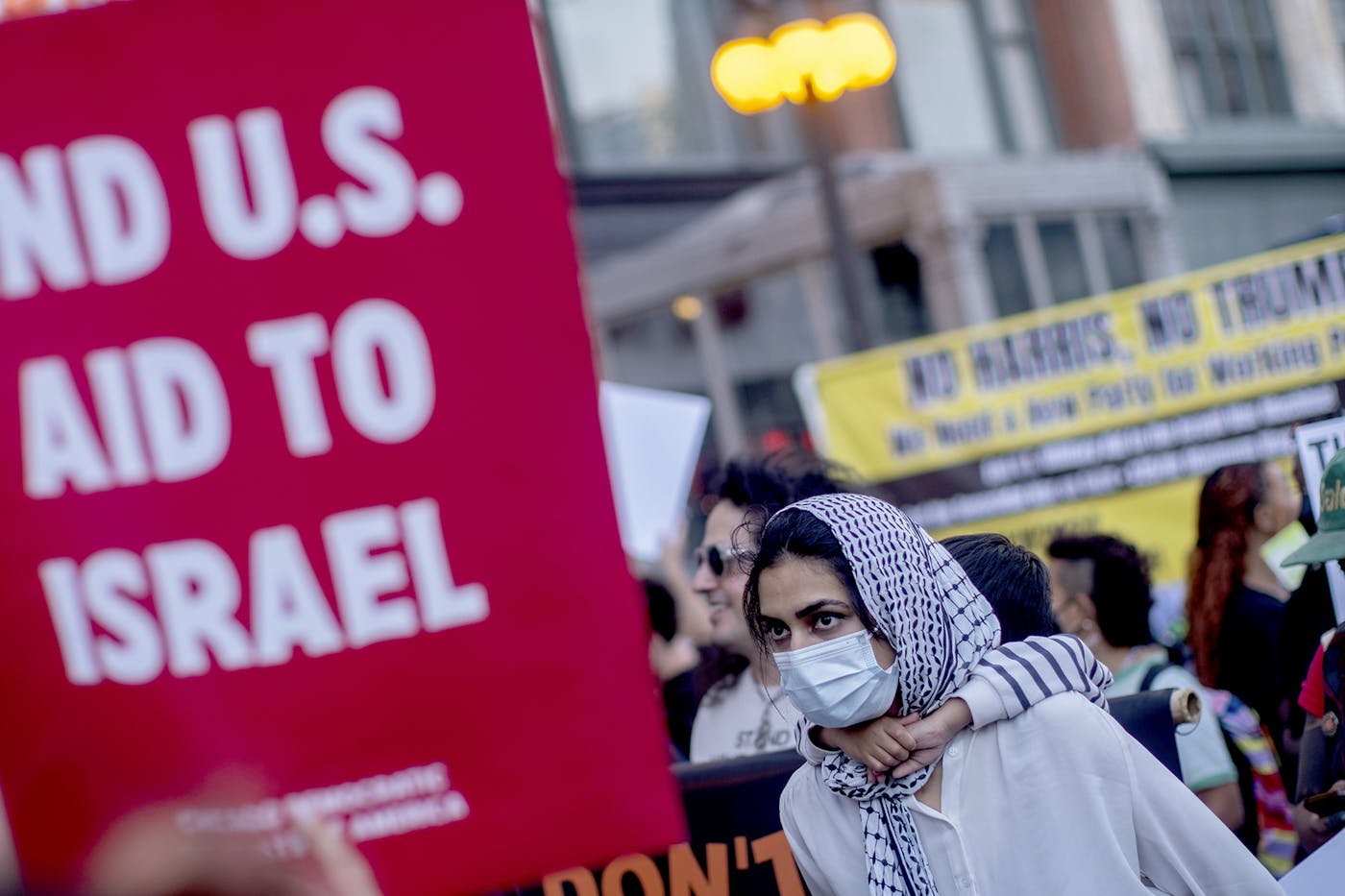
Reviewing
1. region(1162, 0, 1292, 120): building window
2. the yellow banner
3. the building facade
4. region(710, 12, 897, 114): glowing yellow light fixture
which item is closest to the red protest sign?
the yellow banner

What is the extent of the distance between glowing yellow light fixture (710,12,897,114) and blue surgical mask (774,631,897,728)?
7170 mm

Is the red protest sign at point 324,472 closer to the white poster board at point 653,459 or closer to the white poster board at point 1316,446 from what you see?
the white poster board at point 1316,446

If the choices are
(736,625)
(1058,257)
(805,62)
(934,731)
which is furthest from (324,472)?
(1058,257)

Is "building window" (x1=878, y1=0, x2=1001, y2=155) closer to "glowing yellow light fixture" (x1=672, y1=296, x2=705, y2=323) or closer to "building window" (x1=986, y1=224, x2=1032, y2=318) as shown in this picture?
"building window" (x1=986, y1=224, x2=1032, y2=318)

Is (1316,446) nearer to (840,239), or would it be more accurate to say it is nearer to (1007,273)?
(840,239)

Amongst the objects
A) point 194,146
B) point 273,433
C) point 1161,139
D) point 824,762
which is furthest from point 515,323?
point 1161,139

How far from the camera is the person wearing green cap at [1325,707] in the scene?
10.7ft

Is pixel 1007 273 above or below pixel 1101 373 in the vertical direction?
above

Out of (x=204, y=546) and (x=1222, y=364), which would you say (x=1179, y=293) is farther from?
(x=204, y=546)

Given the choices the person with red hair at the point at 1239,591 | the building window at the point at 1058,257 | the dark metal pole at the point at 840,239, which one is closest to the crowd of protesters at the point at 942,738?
the person with red hair at the point at 1239,591

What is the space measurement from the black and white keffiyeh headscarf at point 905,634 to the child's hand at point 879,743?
0.03 meters

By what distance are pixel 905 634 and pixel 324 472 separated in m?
0.95

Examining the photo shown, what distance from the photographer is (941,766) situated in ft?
8.07

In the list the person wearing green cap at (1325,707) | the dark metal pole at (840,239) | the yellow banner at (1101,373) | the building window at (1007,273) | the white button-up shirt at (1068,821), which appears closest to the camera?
the white button-up shirt at (1068,821)
